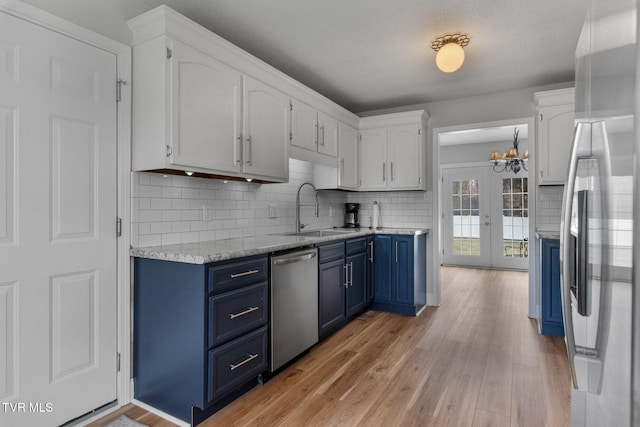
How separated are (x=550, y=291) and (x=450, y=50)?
235 centimetres

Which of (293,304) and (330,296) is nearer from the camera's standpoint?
(293,304)

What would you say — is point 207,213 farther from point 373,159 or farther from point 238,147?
point 373,159

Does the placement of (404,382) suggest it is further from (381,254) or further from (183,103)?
(183,103)

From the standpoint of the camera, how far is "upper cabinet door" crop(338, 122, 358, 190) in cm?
Answer: 399

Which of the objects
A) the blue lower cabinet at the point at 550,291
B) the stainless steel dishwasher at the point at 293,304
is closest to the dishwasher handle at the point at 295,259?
the stainless steel dishwasher at the point at 293,304

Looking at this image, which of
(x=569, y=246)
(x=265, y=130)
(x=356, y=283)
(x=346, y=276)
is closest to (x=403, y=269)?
(x=356, y=283)

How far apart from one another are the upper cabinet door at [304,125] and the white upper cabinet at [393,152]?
110cm

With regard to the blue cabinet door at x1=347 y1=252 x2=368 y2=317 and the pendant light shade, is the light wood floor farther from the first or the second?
the pendant light shade

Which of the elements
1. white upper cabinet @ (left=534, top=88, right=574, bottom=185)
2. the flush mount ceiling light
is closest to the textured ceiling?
the flush mount ceiling light

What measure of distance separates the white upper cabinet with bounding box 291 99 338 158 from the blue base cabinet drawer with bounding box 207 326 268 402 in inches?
67.2

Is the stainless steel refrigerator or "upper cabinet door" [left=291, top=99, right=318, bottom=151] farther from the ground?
"upper cabinet door" [left=291, top=99, right=318, bottom=151]

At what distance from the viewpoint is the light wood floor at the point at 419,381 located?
78.7 inches

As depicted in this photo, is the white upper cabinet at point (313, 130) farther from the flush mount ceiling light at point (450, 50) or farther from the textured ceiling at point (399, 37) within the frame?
the flush mount ceiling light at point (450, 50)

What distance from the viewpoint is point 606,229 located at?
2.31ft
